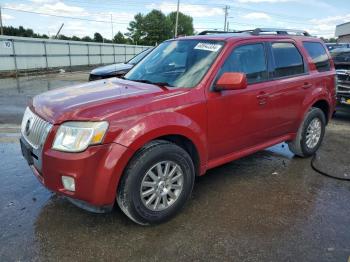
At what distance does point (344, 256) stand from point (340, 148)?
11.4 ft

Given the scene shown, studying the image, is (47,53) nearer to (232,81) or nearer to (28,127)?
(28,127)

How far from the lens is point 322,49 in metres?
5.41

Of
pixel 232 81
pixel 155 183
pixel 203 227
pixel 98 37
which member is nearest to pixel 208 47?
pixel 232 81

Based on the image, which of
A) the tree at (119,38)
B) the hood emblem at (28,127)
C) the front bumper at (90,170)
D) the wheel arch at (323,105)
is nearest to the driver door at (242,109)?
the front bumper at (90,170)

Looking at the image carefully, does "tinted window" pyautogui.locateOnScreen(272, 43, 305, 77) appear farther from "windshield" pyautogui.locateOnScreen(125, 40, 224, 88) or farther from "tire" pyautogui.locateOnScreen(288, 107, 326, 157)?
"windshield" pyautogui.locateOnScreen(125, 40, 224, 88)

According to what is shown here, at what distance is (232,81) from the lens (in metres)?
3.42

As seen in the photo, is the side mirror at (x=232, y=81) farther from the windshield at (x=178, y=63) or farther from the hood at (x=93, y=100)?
the hood at (x=93, y=100)

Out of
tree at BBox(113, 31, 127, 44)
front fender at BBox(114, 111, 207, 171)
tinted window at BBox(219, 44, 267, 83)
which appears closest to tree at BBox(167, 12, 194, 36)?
tree at BBox(113, 31, 127, 44)

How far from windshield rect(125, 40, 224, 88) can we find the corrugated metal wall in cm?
1581

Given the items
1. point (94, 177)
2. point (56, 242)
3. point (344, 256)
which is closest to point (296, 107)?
point (344, 256)

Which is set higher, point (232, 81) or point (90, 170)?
point (232, 81)

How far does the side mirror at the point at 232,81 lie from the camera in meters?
3.41

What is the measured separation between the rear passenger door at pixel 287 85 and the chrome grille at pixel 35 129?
268cm

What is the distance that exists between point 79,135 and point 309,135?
150 inches
